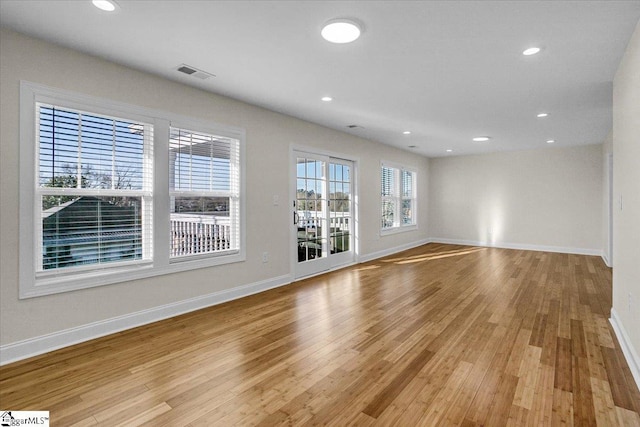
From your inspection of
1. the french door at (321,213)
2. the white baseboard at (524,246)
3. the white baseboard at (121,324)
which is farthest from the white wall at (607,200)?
the french door at (321,213)

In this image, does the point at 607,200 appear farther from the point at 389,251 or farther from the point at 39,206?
the point at 39,206

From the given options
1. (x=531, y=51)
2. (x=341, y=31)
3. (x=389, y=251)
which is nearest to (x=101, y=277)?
(x=341, y=31)

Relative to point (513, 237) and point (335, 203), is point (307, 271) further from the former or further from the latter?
point (513, 237)

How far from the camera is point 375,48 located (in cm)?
264

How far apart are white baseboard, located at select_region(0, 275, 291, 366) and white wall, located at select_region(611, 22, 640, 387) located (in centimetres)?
Result: 366

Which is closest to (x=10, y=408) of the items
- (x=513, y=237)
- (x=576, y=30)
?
(x=576, y=30)

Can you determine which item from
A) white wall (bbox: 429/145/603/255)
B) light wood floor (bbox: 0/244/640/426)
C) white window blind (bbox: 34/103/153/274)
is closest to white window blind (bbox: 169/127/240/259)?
white window blind (bbox: 34/103/153/274)

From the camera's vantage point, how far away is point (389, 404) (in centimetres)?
187

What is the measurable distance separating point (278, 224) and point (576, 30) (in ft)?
11.9

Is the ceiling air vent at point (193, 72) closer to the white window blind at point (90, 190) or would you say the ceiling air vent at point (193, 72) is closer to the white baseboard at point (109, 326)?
the white window blind at point (90, 190)

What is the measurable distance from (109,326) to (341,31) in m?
3.18

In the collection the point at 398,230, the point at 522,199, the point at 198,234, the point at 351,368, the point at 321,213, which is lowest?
the point at 351,368

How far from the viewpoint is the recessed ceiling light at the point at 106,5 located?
202 centimetres

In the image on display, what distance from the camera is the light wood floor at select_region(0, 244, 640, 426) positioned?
70.7 inches
